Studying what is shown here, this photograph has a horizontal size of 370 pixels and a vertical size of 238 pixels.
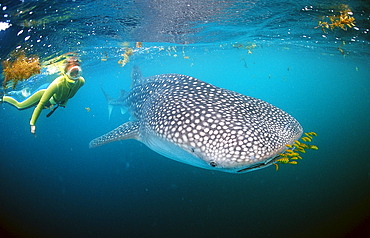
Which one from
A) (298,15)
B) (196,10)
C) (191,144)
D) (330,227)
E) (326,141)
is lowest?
(326,141)

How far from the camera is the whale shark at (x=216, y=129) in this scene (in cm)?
308

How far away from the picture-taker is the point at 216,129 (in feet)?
11.5

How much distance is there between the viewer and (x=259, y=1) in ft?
30.0

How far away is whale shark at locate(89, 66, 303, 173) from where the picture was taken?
3084 mm

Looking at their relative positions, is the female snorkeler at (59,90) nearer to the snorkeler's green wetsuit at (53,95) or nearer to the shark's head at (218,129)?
the snorkeler's green wetsuit at (53,95)

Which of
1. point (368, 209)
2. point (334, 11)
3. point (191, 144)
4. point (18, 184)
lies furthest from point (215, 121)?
point (18, 184)

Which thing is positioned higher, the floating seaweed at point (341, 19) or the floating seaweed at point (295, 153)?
the floating seaweed at point (341, 19)

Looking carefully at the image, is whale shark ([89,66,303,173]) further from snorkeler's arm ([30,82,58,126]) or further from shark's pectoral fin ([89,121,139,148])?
snorkeler's arm ([30,82,58,126])

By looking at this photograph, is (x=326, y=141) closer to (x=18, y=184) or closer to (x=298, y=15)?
(x=298, y=15)

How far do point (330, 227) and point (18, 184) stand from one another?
825 inches

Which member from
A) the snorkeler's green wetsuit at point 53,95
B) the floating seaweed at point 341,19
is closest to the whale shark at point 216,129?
the snorkeler's green wetsuit at point 53,95

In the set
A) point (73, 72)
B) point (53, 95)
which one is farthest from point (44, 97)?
point (73, 72)

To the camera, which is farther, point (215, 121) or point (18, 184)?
point (18, 184)

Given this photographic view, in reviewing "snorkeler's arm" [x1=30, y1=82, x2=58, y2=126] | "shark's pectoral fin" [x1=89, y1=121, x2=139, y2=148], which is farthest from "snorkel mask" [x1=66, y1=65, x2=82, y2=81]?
"shark's pectoral fin" [x1=89, y1=121, x2=139, y2=148]
